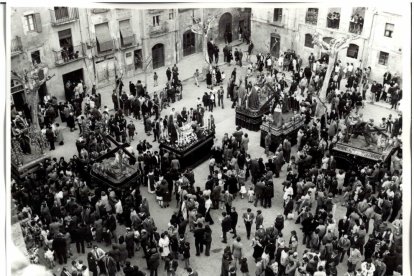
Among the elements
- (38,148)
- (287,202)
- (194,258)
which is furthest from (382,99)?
(38,148)

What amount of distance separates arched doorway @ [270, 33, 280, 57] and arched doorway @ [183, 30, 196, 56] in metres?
5.98

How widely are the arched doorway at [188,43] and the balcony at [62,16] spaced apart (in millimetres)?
9174

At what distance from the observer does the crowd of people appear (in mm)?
17125

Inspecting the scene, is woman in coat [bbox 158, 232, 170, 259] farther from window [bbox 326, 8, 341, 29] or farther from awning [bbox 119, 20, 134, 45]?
window [bbox 326, 8, 341, 29]

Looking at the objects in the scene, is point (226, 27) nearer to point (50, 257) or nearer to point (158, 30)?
point (158, 30)

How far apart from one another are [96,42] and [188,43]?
8.11m

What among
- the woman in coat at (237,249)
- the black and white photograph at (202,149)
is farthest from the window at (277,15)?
the woman in coat at (237,249)

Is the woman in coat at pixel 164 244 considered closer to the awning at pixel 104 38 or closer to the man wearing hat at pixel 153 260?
the man wearing hat at pixel 153 260

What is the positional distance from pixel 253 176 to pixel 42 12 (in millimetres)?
15837

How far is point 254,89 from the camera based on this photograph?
86.3 feet

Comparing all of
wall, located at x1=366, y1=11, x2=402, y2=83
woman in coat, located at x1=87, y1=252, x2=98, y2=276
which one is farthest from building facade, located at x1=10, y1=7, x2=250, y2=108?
woman in coat, located at x1=87, y1=252, x2=98, y2=276

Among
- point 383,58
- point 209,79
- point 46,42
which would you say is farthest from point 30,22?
point 383,58

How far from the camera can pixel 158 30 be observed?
33.7 metres

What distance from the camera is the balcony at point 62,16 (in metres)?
28.7
